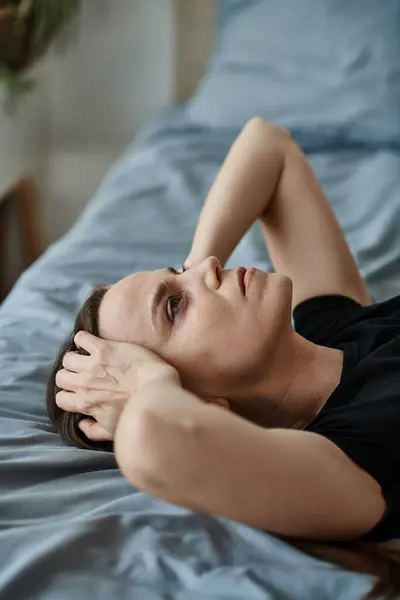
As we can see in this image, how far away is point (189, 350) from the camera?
1003 millimetres

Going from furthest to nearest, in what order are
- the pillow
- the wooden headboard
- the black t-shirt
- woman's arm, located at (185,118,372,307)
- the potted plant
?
the wooden headboard
the potted plant
the pillow
woman's arm, located at (185,118,372,307)
the black t-shirt

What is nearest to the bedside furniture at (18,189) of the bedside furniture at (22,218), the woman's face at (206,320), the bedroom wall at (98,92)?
the bedside furniture at (22,218)

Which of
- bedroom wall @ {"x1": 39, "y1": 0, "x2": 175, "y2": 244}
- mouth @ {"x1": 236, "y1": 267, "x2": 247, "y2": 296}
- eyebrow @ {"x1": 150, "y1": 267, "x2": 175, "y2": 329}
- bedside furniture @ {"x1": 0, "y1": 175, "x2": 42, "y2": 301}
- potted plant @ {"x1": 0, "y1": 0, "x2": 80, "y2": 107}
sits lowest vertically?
bedside furniture @ {"x1": 0, "y1": 175, "x2": 42, "y2": 301}

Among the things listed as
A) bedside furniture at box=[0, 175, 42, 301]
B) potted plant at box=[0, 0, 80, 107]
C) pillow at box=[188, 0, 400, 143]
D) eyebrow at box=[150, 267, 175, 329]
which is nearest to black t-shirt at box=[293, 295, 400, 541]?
eyebrow at box=[150, 267, 175, 329]

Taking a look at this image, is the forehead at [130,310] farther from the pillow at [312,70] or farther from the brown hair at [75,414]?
the pillow at [312,70]

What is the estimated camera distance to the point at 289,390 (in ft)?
3.55

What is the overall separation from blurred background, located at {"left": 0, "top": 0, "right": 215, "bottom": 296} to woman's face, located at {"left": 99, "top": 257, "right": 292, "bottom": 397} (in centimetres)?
169

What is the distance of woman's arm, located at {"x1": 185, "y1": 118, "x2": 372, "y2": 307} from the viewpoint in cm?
140

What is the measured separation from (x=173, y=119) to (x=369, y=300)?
4.03 ft

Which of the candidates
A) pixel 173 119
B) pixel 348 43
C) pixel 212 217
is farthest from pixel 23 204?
pixel 212 217

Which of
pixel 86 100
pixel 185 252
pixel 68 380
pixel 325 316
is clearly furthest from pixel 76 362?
pixel 86 100

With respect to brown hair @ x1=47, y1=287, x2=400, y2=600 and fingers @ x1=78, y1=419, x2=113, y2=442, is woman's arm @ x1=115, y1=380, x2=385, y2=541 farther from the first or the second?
fingers @ x1=78, y1=419, x2=113, y2=442

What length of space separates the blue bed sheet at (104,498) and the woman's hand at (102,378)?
0.21ft

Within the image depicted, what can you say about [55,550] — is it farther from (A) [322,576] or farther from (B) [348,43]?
(B) [348,43]
